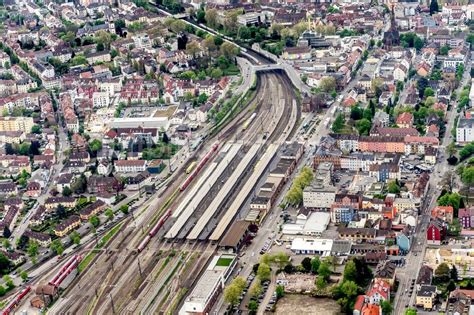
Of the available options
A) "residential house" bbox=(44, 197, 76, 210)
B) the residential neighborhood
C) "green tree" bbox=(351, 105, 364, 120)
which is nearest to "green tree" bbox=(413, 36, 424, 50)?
the residential neighborhood

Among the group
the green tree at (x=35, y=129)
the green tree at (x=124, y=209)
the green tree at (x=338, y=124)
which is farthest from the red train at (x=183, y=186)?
the green tree at (x=35, y=129)

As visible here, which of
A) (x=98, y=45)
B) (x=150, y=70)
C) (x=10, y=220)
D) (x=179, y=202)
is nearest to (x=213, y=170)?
(x=179, y=202)

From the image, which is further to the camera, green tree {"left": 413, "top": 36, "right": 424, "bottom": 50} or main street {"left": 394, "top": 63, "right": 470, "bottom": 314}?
green tree {"left": 413, "top": 36, "right": 424, "bottom": 50}

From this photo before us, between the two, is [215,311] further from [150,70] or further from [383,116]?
[150,70]

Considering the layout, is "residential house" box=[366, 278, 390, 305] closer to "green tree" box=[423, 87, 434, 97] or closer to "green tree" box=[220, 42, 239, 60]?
"green tree" box=[423, 87, 434, 97]

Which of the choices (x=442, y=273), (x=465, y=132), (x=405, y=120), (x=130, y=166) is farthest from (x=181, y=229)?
(x=465, y=132)

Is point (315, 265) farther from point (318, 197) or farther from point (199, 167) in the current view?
point (199, 167)

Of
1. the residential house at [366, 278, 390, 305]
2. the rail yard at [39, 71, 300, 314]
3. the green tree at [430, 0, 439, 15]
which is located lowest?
the rail yard at [39, 71, 300, 314]
